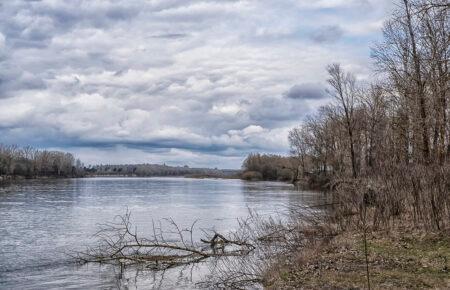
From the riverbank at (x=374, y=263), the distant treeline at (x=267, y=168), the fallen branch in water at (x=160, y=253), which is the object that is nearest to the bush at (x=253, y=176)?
the distant treeline at (x=267, y=168)

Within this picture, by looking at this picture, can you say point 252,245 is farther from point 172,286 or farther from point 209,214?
point 209,214

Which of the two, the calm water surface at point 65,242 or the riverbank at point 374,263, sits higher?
the riverbank at point 374,263

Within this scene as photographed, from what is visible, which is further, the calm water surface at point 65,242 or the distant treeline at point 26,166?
the distant treeline at point 26,166

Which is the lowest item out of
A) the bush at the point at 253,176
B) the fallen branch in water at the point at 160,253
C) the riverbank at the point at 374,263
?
the fallen branch in water at the point at 160,253

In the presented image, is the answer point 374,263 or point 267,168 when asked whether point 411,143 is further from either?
point 267,168

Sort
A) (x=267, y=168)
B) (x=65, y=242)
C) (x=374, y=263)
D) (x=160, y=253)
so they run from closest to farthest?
1. (x=374, y=263)
2. (x=160, y=253)
3. (x=65, y=242)
4. (x=267, y=168)

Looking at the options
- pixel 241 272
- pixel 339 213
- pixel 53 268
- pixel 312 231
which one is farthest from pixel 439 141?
pixel 53 268

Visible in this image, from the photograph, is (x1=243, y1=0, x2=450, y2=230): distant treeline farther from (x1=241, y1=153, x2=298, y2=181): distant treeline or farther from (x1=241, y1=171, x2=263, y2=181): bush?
(x1=241, y1=171, x2=263, y2=181): bush

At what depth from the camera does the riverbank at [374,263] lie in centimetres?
1312

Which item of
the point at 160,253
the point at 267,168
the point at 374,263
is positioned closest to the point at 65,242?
the point at 160,253

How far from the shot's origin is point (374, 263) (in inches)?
599

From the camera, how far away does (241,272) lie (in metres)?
17.4

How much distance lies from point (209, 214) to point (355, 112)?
95.6ft

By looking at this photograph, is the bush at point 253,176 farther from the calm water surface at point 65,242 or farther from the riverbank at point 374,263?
the riverbank at point 374,263
